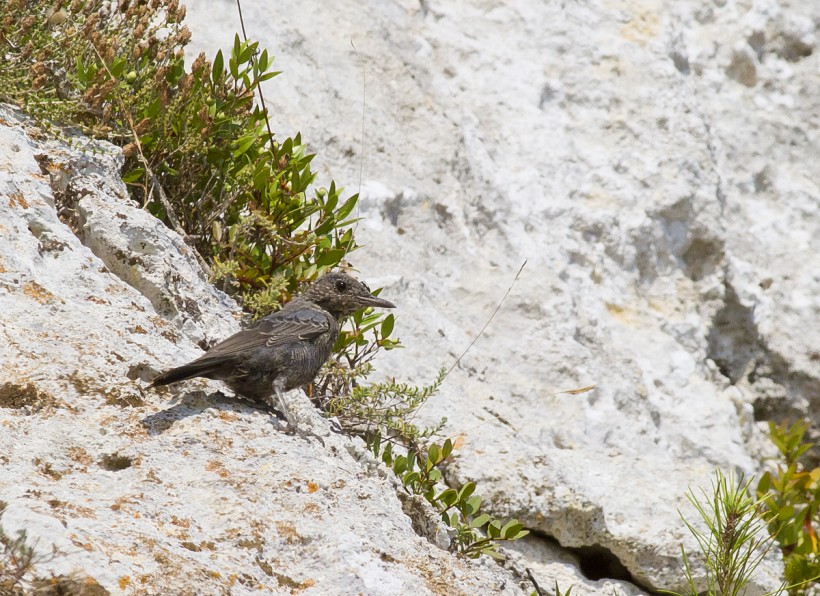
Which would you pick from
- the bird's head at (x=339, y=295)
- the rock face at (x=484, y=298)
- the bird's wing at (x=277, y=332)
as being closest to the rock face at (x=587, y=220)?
the rock face at (x=484, y=298)

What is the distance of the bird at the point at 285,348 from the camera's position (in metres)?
4.70

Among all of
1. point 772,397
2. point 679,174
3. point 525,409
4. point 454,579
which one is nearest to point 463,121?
point 679,174

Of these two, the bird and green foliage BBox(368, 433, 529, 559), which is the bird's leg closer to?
the bird

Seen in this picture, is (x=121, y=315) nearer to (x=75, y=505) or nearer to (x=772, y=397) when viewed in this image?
(x=75, y=505)

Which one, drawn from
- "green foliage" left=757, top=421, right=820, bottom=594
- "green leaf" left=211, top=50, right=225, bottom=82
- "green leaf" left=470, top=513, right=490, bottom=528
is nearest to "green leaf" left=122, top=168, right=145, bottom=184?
"green leaf" left=211, top=50, right=225, bottom=82

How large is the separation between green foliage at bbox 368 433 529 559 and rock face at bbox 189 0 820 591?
32cm

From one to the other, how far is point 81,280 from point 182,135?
1357mm

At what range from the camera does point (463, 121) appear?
7.89m

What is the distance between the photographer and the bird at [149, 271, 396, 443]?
4.70 meters

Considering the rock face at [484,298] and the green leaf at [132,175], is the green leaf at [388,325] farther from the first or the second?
the green leaf at [132,175]

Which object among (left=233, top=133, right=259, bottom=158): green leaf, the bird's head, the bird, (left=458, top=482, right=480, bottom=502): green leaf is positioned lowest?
(left=458, top=482, right=480, bottom=502): green leaf

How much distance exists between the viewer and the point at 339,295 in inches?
225

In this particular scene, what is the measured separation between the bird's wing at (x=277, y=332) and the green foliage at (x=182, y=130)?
0.73 feet

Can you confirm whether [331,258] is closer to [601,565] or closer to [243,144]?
[243,144]
